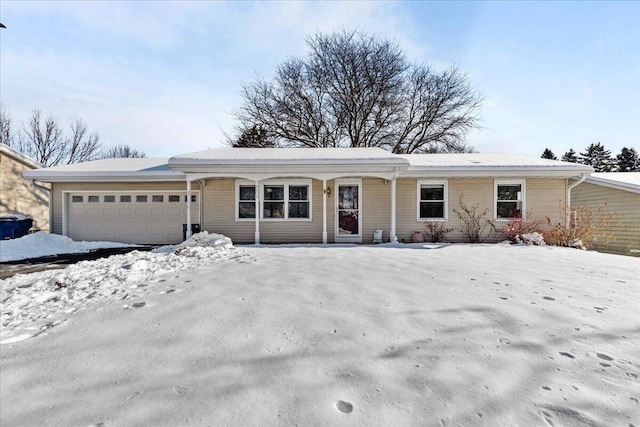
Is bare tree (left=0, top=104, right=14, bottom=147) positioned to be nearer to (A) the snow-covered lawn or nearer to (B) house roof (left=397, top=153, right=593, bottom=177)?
(A) the snow-covered lawn

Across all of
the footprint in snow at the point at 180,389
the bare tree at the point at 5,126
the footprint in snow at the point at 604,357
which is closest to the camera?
the footprint in snow at the point at 180,389

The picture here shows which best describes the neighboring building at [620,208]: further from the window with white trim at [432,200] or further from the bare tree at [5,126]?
the bare tree at [5,126]

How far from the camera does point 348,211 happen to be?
10516mm

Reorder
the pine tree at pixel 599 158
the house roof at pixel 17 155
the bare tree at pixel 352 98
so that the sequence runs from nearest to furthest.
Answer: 1. the house roof at pixel 17 155
2. the bare tree at pixel 352 98
3. the pine tree at pixel 599 158

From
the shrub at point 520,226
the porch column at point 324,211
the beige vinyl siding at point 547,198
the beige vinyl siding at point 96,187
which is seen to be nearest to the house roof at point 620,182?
the beige vinyl siding at point 547,198

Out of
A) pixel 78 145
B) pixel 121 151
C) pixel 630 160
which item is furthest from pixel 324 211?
pixel 630 160

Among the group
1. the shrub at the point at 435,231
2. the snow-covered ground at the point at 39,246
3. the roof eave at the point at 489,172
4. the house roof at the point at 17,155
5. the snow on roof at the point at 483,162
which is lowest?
the snow-covered ground at the point at 39,246

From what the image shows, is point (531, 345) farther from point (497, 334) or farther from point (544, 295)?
point (544, 295)

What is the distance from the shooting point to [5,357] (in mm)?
2268

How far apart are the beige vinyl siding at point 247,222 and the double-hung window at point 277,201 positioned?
0.17m

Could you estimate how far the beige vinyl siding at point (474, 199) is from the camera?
10.4 m

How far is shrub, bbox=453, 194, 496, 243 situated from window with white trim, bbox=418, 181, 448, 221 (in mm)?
511

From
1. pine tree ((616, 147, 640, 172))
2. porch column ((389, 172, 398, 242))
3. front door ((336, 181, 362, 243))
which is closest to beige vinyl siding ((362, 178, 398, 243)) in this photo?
front door ((336, 181, 362, 243))

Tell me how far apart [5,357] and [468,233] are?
1107 centimetres
